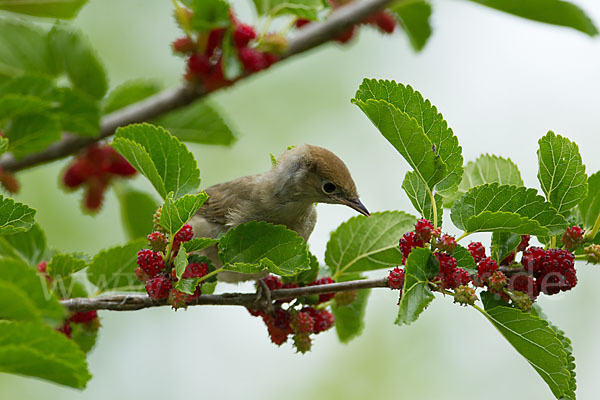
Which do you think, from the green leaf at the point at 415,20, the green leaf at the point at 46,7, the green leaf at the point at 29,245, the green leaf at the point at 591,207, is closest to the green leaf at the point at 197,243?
the green leaf at the point at 29,245

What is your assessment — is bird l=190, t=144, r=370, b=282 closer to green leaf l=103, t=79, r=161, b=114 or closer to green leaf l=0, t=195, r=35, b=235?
green leaf l=103, t=79, r=161, b=114

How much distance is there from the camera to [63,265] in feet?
9.39

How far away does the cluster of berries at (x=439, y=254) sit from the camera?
7.51 feet

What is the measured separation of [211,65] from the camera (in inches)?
159

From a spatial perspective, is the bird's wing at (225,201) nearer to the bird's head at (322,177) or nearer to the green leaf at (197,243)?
the bird's head at (322,177)

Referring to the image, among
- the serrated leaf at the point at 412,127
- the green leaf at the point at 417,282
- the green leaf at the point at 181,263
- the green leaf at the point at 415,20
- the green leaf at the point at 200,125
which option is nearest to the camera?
the green leaf at the point at 417,282

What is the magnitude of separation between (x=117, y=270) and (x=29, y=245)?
544 millimetres

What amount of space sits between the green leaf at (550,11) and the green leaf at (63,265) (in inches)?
109

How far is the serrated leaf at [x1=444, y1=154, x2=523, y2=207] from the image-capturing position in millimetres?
2795

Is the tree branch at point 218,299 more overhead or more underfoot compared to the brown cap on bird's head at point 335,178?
more underfoot

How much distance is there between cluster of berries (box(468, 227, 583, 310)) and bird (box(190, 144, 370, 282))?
1.47 metres

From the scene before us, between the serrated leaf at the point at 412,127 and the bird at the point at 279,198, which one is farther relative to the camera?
the bird at the point at 279,198

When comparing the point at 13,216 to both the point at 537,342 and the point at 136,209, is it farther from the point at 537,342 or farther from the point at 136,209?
the point at 136,209

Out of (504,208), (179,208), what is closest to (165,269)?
(179,208)
